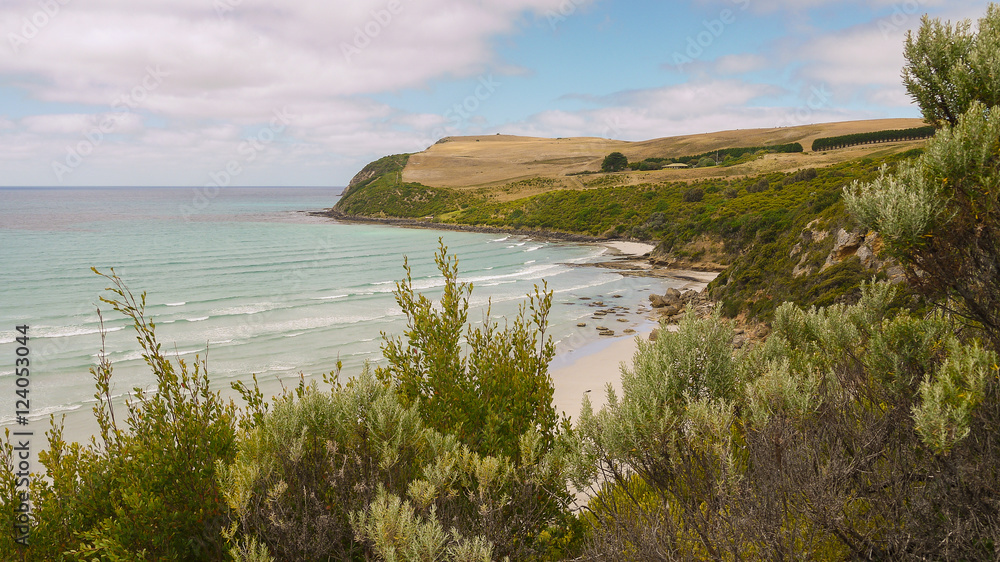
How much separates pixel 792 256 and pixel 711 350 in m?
25.4

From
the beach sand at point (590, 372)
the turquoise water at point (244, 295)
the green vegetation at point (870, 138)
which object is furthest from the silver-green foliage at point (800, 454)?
the green vegetation at point (870, 138)

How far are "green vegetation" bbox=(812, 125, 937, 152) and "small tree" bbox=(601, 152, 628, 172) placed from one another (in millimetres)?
37335

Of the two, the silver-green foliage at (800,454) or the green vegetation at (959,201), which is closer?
the silver-green foliage at (800,454)

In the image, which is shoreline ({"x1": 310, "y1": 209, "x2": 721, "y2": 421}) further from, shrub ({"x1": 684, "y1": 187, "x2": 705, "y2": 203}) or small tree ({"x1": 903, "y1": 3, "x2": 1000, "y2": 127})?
shrub ({"x1": 684, "y1": 187, "x2": 705, "y2": 203})

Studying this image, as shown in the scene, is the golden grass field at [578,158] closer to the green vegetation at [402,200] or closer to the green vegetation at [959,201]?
the green vegetation at [402,200]

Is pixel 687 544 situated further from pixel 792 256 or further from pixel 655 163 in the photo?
pixel 655 163

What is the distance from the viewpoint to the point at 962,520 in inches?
180

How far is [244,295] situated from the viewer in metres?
38.9

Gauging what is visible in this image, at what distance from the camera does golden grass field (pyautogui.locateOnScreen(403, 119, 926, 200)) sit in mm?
92250

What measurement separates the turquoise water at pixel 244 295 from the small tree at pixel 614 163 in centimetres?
5222

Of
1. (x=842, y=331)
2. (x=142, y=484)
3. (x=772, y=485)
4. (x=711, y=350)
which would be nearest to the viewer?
(x=772, y=485)

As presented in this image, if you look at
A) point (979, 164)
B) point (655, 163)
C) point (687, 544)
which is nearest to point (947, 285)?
point (979, 164)

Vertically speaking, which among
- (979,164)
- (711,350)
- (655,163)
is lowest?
(711,350)

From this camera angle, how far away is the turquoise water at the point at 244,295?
23520 millimetres
